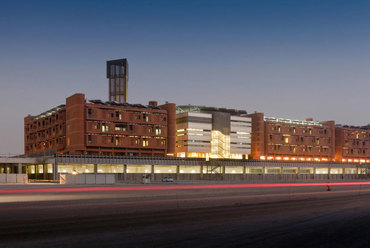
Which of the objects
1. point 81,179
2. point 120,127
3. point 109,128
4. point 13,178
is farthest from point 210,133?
point 13,178

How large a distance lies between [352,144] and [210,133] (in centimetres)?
7380

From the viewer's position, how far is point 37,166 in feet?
382

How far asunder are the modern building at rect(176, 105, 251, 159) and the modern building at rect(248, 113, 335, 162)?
492cm

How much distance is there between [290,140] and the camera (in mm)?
165125

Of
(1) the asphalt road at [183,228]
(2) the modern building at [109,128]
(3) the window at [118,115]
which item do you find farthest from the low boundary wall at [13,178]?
(1) the asphalt road at [183,228]

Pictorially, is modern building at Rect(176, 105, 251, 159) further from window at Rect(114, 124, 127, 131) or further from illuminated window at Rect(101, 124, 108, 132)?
illuminated window at Rect(101, 124, 108, 132)

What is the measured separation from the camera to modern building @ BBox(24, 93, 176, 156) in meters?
122

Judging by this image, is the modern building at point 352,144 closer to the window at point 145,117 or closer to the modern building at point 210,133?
the modern building at point 210,133

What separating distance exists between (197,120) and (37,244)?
130527 millimetres

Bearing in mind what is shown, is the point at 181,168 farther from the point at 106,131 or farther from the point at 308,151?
the point at 308,151

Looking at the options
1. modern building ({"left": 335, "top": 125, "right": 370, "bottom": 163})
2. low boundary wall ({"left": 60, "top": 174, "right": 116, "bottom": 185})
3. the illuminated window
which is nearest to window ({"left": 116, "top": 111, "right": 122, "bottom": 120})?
the illuminated window

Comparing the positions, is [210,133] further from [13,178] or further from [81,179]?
[13,178]

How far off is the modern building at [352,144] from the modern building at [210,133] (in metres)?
47.5

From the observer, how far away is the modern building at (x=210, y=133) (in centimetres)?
14450
